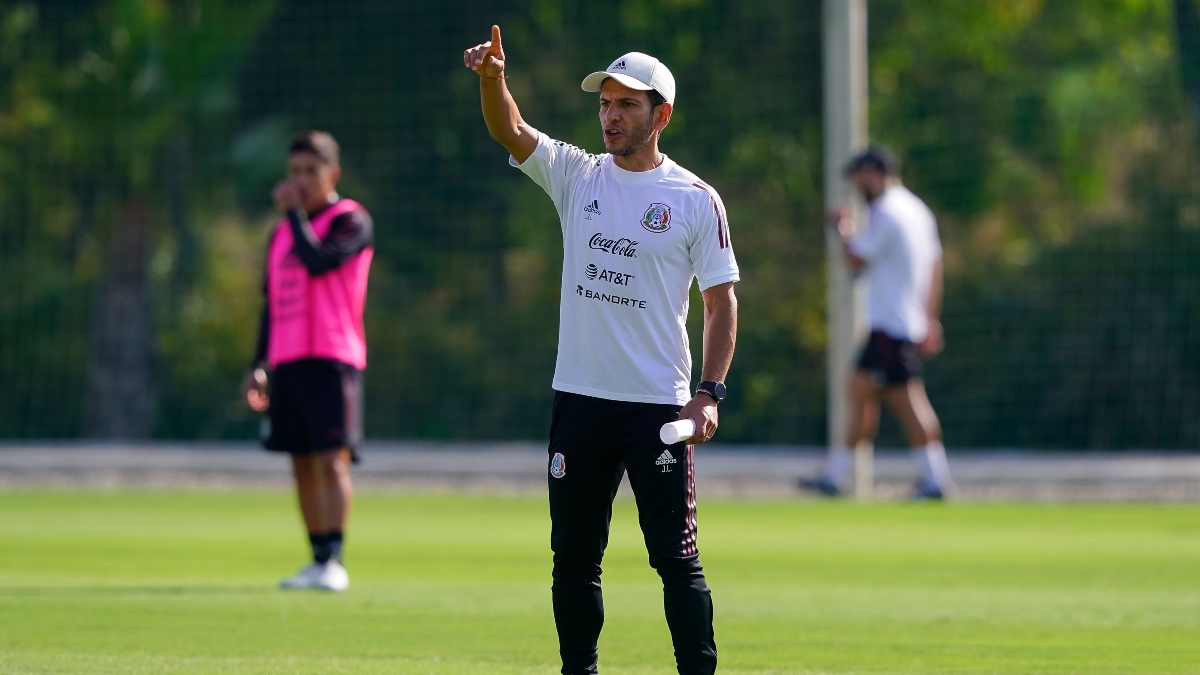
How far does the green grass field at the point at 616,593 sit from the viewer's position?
6488 mm

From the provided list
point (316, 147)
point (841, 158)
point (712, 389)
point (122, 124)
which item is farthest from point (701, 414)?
point (122, 124)

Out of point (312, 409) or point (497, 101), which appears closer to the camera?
point (497, 101)

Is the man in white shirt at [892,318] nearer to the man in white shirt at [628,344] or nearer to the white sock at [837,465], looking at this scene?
the white sock at [837,465]

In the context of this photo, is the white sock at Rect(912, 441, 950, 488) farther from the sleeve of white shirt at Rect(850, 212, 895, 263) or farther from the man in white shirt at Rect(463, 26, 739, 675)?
the man in white shirt at Rect(463, 26, 739, 675)

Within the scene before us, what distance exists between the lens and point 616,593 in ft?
28.1

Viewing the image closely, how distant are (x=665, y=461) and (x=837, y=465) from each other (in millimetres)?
9153

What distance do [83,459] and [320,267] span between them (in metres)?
10.4

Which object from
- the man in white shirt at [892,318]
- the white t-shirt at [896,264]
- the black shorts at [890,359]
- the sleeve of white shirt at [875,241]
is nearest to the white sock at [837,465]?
the man in white shirt at [892,318]


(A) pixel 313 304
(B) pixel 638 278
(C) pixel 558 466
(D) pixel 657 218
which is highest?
(D) pixel 657 218

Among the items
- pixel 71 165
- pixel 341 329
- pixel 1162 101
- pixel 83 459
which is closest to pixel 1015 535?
pixel 341 329

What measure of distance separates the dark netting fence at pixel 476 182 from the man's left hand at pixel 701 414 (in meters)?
16.2

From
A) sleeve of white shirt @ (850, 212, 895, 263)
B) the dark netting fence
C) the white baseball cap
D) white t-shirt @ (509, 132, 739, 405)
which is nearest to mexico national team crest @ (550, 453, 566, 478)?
white t-shirt @ (509, 132, 739, 405)

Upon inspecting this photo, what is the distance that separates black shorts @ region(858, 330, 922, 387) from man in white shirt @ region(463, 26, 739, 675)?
28.0 ft

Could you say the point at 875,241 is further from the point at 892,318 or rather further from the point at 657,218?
the point at 657,218
